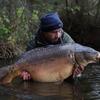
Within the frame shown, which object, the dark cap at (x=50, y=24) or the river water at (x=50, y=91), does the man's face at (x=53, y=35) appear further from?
the river water at (x=50, y=91)

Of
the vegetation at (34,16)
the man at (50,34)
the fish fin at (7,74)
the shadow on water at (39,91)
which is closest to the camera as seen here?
the shadow on water at (39,91)

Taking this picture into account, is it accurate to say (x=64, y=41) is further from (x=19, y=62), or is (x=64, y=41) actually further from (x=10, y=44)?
(x=10, y=44)

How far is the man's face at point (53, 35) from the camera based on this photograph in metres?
6.99

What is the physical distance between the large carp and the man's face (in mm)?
196

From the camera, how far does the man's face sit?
6993 millimetres

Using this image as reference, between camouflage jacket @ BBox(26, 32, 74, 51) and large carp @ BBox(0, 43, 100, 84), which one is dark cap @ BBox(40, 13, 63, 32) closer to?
camouflage jacket @ BBox(26, 32, 74, 51)

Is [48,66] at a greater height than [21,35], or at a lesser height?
greater

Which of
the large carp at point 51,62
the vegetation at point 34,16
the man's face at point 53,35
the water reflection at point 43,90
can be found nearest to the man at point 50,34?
the man's face at point 53,35

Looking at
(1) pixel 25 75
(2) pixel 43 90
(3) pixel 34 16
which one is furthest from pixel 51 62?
(3) pixel 34 16

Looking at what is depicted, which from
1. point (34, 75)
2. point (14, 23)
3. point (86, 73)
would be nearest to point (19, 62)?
point (34, 75)

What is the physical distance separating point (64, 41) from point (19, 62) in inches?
34.6

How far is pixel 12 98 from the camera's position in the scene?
21.4 ft

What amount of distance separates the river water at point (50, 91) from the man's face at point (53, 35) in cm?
73

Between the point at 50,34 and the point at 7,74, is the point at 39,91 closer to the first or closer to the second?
the point at 7,74
